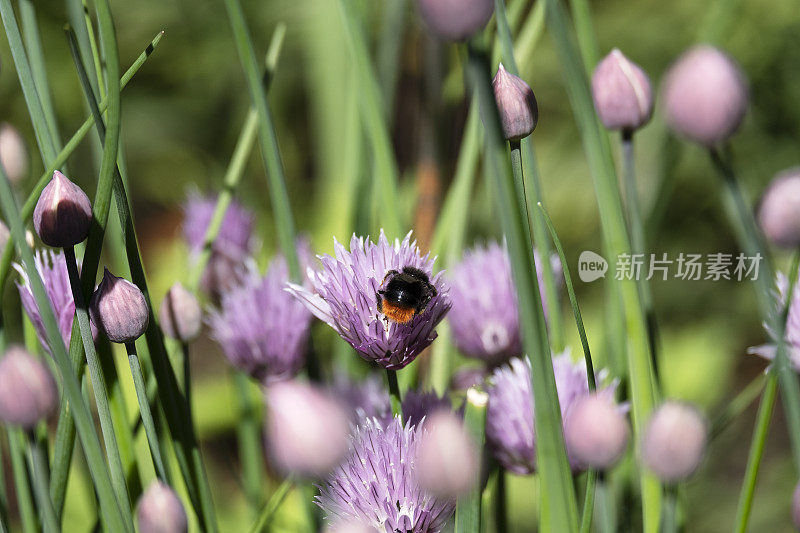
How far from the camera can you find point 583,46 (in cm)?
40

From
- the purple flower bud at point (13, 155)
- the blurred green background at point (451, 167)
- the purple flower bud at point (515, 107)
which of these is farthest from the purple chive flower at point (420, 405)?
the blurred green background at point (451, 167)

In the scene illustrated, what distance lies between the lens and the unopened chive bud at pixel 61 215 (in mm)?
272

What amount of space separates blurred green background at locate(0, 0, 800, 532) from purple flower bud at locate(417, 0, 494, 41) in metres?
0.74

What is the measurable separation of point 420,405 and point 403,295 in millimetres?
64

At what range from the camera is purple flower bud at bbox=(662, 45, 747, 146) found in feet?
0.90

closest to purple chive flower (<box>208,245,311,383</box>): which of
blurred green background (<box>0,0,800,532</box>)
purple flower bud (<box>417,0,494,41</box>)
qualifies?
purple flower bud (<box>417,0,494,41</box>)

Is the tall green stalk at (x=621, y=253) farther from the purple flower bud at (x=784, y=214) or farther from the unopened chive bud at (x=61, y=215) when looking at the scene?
the unopened chive bud at (x=61, y=215)

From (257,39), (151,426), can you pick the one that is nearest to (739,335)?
(257,39)

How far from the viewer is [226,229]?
1.97ft

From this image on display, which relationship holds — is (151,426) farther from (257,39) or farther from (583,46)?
(257,39)

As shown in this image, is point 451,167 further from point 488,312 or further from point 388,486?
point 388,486

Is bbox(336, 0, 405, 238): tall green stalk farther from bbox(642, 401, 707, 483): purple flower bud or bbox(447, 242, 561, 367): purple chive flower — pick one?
bbox(642, 401, 707, 483): purple flower bud

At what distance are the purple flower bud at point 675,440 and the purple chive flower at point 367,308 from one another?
10 centimetres

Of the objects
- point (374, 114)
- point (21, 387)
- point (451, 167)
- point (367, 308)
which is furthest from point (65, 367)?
point (451, 167)
